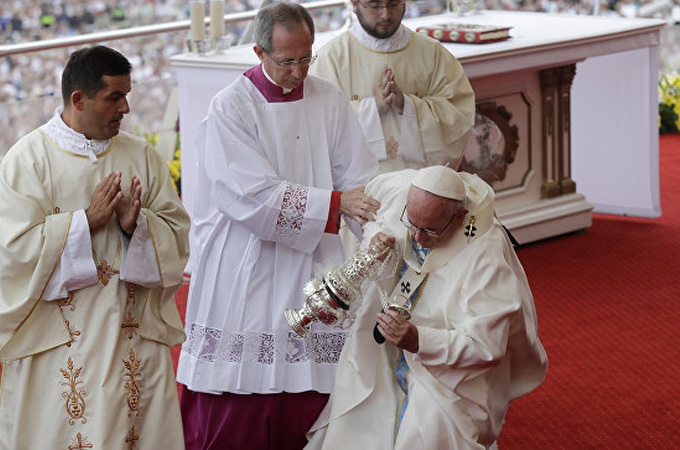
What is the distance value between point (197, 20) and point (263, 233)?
9.25 feet

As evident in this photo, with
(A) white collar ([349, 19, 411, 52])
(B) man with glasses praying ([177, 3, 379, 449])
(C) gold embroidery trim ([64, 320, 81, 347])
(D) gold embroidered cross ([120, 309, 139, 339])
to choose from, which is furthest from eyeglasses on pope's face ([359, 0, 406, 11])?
(C) gold embroidery trim ([64, 320, 81, 347])

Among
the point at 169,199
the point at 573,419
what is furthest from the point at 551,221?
the point at 169,199

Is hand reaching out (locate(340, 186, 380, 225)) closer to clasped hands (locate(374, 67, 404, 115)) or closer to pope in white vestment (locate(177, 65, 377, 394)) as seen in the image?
pope in white vestment (locate(177, 65, 377, 394))

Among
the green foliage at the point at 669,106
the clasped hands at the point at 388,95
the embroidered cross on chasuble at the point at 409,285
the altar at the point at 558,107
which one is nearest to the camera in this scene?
the embroidered cross on chasuble at the point at 409,285

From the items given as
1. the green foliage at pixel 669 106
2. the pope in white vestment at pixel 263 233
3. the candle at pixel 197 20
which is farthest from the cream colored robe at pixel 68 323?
the green foliage at pixel 669 106

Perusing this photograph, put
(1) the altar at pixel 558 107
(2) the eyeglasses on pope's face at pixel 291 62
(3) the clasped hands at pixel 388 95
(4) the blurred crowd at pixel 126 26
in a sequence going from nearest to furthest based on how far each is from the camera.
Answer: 1. (2) the eyeglasses on pope's face at pixel 291 62
2. (3) the clasped hands at pixel 388 95
3. (1) the altar at pixel 558 107
4. (4) the blurred crowd at pixel 126 26

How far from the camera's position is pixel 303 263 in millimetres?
4094

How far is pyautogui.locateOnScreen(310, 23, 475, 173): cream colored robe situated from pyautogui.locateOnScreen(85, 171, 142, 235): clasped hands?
1897 mm

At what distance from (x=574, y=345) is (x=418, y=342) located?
7.49 feet

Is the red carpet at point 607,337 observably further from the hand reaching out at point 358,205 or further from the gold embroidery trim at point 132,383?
the gold embroidery trim at point 132,383

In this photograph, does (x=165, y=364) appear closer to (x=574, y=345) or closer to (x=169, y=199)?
(x=169, y=199)

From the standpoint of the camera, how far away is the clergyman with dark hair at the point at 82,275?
340 centimetres

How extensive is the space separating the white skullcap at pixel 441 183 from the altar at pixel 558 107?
269 centimetres

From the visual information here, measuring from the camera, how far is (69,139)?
3.46 m
